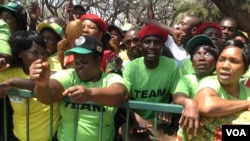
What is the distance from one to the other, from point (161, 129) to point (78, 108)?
0.87 m

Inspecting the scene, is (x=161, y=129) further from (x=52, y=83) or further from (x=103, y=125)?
(x=52, y=83)

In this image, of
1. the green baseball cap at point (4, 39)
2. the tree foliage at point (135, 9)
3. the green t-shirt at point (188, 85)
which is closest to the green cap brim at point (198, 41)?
the green t-shirt at point (188, 85)

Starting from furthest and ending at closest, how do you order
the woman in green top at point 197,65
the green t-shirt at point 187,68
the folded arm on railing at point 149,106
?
1. the green t-shirt at point 187,68
2. the woman in green top at point 197,65
3. the folded arm on railing at point 149,106

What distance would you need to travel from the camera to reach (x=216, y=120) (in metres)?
2.83

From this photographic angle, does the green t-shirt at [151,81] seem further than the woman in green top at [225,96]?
Yes

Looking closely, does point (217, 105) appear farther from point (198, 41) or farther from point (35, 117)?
point (35, 117)

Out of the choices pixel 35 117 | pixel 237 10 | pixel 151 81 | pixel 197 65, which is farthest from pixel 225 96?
pixel 237 10

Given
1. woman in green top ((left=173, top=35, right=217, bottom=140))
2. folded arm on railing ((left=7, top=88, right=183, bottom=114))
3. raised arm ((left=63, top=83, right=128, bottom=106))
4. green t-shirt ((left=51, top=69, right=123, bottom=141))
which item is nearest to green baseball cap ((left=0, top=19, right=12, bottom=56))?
folded arm on railing ((left=7, top=88, right=183, bottom=114))

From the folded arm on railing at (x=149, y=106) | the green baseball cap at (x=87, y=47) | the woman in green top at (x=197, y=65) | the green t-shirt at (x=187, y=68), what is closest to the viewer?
the folded arm on railing at (x=149, y=106)

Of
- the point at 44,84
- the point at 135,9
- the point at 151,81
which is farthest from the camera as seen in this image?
the point at 135,9

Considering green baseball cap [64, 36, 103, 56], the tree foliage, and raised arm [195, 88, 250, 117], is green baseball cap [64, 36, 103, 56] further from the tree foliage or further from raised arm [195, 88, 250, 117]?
the tree foliage

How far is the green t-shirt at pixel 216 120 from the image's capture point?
9.09 feet

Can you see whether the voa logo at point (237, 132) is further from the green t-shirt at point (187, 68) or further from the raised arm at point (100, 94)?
the green t-shirt at point (187, 68)

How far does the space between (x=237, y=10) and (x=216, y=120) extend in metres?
7.72
